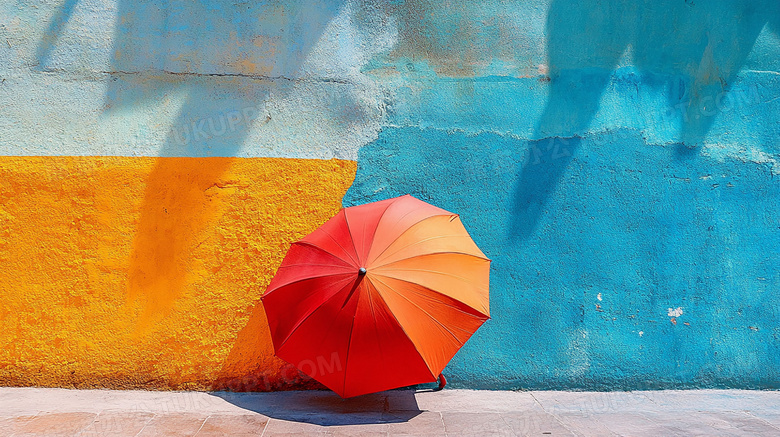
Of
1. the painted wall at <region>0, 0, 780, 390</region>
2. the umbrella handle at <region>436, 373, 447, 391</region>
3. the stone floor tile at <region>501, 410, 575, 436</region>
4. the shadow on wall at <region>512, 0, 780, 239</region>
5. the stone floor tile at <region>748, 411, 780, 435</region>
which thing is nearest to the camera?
the stone floor tile at <region>501, 410, 575, 436</region>

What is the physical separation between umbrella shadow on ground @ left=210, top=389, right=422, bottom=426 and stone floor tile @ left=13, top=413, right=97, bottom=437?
0.98 m

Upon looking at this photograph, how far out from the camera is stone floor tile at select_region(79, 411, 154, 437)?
3.55 meters

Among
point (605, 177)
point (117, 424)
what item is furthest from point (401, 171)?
point (117, 424)

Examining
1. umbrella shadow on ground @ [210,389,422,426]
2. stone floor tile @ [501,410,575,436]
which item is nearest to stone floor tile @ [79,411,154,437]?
umbrella shadow on ground @ [210,389,422,426]

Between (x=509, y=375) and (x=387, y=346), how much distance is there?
1.65 meters

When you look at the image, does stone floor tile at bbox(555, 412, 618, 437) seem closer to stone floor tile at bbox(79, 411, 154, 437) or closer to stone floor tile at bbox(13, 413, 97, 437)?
stone floor tile at bbox(79, 411, 154, 437)

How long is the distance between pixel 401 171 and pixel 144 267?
242cm

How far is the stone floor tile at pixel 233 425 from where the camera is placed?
357 cm

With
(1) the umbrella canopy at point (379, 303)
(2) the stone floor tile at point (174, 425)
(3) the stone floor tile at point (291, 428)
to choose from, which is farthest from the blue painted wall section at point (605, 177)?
(2) the stone floor tile at point (174, 425)

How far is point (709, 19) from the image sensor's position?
4754mm

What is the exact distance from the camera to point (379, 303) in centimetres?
332

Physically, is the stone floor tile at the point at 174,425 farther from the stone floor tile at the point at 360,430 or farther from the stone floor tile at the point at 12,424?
the stone floor tile at the point at 360,430

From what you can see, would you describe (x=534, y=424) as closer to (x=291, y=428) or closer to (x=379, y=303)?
(x=379, y=303)

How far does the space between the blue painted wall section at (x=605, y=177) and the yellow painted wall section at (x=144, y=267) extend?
1006 mm
